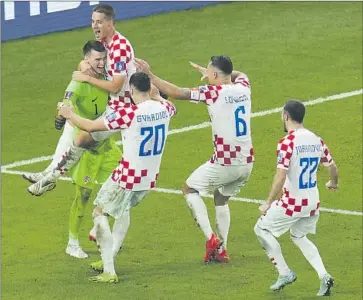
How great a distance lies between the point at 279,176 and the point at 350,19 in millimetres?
14150

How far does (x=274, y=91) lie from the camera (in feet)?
80.5

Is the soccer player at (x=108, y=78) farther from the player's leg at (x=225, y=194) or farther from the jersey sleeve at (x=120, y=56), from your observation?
the player's leg at (x=225, y=194)

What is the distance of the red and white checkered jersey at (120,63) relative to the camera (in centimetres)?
1633

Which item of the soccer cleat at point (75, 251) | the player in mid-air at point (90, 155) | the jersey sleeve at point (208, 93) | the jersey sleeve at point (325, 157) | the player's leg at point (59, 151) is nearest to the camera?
the jersey sleeve at point (325, 157)

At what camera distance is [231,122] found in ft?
53.3

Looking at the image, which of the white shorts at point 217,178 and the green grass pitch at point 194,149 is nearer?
the green grass pitch at point 194,149

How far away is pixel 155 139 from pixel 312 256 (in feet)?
6.82

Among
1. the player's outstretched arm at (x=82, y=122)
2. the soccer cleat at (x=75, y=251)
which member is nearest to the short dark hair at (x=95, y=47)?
the player's outstretched arm at (x=82, y=122)

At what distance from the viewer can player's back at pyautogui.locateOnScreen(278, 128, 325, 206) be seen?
49.8 ft

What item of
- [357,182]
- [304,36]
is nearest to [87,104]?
[357,182]

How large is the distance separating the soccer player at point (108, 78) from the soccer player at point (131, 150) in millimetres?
739

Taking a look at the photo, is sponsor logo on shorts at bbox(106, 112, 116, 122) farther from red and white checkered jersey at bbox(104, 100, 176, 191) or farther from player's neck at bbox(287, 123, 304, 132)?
player's neck at bbox(287, 123, 304, 132)

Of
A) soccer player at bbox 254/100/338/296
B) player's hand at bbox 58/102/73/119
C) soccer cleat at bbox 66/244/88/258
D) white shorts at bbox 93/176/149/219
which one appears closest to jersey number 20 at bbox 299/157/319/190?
soccer player at bbox 254/100/338/296

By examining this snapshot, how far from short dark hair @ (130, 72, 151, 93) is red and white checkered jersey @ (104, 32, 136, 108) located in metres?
0.99
